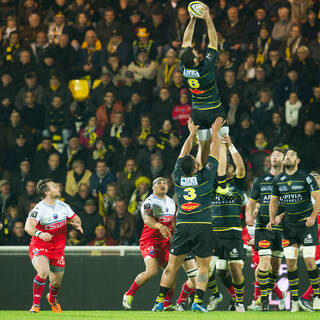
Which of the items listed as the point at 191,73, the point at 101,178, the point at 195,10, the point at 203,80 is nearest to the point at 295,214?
the point at 203,80

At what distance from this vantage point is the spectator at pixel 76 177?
1692 cm

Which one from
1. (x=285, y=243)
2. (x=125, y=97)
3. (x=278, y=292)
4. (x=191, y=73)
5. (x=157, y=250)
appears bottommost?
(x=278, y=292)

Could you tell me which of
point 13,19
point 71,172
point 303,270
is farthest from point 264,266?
point 13,19

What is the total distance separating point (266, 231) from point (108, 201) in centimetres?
426

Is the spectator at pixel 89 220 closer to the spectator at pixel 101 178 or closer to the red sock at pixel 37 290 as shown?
the spectator at pixel 101 178

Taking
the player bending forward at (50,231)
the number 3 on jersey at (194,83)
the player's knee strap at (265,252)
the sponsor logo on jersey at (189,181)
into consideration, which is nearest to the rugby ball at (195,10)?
the number 3 on jersey at (194,83)

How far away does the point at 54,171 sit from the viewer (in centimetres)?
1714

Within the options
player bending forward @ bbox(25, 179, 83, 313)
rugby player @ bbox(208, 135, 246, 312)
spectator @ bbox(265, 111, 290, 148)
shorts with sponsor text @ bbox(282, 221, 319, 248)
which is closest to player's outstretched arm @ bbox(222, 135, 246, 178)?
rugby player @ bbox(208, 135, 246, 312)

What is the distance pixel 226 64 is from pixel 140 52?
2014 mm

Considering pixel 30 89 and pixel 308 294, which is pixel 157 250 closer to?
pixel 308 294

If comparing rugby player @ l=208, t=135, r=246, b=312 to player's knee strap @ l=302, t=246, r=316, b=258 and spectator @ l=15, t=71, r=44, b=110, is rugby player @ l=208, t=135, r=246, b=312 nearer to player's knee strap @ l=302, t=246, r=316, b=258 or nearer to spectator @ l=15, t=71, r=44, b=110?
player's knee strap @ l=302, t=246, r=316, b=258

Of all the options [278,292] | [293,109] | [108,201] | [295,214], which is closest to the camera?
[295,214]

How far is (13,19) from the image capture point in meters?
20.5

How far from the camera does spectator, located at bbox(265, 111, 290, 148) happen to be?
53.8 ft
